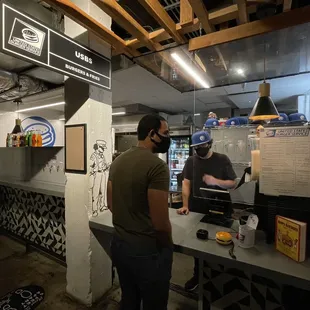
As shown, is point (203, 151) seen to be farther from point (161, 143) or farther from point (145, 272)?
point (145, 272)

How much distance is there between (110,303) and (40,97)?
13.2ft

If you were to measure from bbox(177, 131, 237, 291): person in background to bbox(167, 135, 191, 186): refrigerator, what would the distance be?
309cm

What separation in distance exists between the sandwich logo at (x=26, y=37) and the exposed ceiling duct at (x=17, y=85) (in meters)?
2.16

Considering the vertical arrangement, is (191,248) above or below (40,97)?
below

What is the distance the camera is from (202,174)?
97.2 inches

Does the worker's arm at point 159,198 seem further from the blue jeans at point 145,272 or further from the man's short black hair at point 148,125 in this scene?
the man's short black hair at point 148,125

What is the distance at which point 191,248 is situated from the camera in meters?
1.46

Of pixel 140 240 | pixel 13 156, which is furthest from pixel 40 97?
pixel 140 240

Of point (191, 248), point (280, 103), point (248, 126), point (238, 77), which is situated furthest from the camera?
point (280, 103)

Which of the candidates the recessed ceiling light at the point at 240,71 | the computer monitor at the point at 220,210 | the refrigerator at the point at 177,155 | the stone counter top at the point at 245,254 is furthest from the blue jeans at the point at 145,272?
the refrigerator at the point at 177,155

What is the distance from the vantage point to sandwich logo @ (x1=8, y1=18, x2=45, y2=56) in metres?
1.26

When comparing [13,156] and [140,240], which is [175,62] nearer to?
[140,240]

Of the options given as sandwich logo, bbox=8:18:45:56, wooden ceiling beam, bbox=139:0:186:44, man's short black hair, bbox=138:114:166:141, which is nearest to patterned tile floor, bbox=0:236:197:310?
man's short black hair, bbox=138:114:166:141

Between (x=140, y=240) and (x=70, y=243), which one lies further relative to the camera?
(x=70, y=243)
